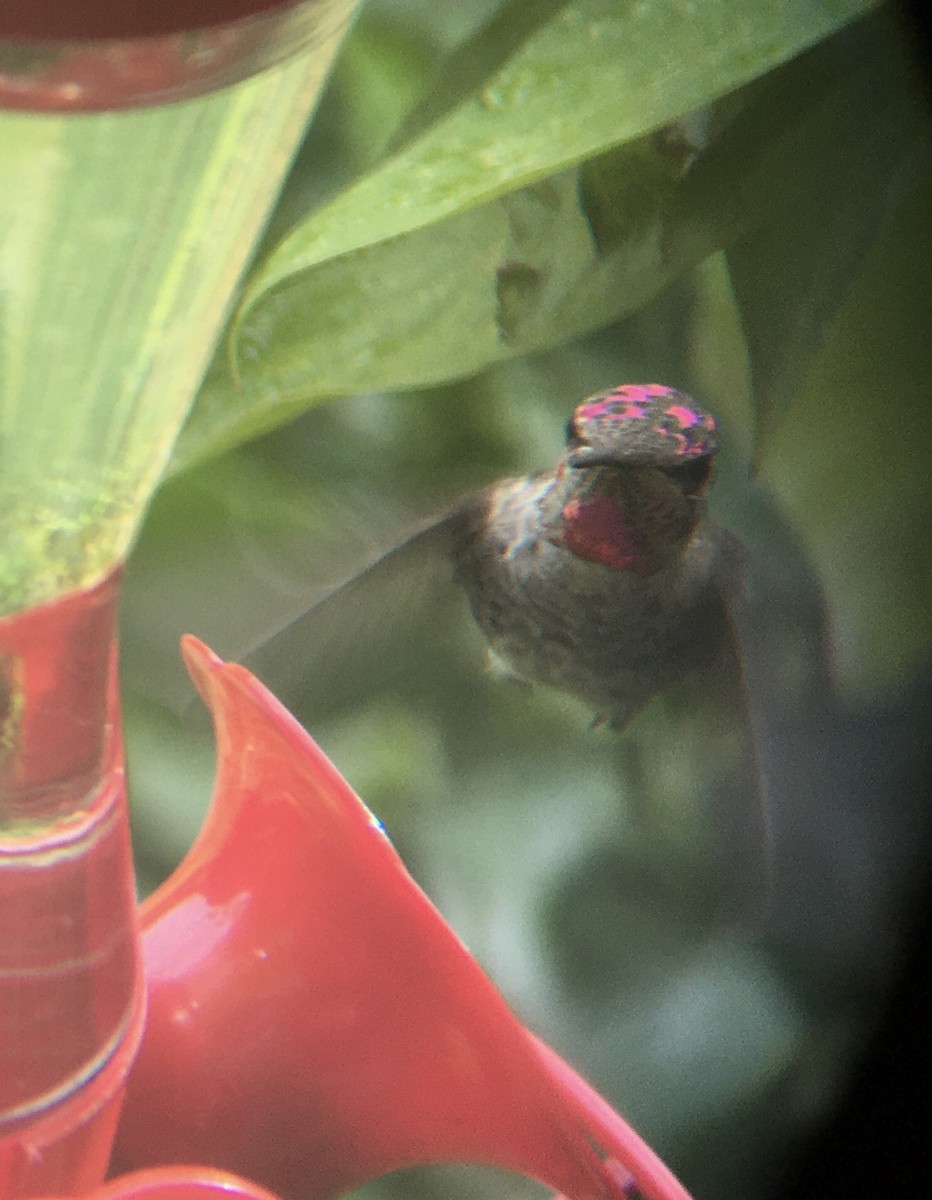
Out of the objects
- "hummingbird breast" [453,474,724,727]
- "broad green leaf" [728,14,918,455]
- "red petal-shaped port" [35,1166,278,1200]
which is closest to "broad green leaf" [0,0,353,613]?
"red petal-shaped port" [35,1166,278,1200]

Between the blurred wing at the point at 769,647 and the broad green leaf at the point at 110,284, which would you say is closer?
the broad green leaf at the point at 110,284

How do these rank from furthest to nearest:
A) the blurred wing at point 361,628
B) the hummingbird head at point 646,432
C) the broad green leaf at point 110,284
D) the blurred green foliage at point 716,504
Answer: the blurred wing at point 361,628 → the hummingbird head at point 646,432 → the blurred green foliage at point 716,504 → the broad green leaf at point 110,284

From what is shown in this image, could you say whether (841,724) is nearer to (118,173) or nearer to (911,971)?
(911,971)

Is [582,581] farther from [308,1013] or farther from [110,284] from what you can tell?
[110,284]

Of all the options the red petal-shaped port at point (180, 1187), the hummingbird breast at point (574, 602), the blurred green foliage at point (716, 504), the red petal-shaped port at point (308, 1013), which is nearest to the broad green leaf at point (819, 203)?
the blurred green foliage at point (716, 504)

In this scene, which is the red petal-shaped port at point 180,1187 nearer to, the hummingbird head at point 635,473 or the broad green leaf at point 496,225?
the broad green leaf at point 496,225
